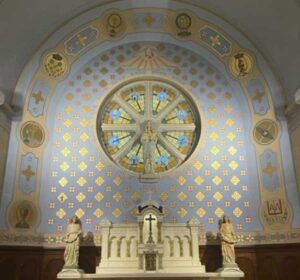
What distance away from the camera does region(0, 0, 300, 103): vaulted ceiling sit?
389 inches

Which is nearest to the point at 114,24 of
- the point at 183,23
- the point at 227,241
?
the point at 183,23

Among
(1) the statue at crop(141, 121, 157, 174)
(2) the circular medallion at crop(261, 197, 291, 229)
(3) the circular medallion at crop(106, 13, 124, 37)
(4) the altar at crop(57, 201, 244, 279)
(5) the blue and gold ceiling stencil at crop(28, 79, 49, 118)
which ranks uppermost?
(3) the circular medallion at crop(106, 13, 124, 37)

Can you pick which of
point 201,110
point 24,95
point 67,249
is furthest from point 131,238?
point 24,95

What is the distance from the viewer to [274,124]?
1065 centimetres

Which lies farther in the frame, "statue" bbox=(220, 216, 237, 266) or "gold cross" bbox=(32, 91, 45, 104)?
"gold cross" bbox=(32, 91, 45, 104)

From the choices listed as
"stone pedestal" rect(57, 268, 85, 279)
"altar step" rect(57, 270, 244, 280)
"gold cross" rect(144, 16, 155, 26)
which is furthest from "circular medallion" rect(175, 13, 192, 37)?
"stone pedestal" rect(57, 268, 85, 279)

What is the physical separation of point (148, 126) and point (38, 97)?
10.7 feet

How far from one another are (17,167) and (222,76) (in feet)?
21.2

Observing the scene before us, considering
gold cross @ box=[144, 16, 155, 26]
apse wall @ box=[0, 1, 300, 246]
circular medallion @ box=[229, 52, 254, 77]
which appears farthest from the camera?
gold cross @ box=[144, 16, 155, 26]

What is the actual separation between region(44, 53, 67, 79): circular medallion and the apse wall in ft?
0.10

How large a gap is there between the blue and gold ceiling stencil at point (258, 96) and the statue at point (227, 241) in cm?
352

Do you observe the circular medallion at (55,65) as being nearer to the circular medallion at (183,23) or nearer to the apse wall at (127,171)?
the apse wall at (127,171)

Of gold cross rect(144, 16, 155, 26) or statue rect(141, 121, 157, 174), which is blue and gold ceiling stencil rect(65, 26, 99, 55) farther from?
statue rect(141, 121, 157, 174)

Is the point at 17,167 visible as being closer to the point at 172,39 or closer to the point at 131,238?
the point at 131,238
